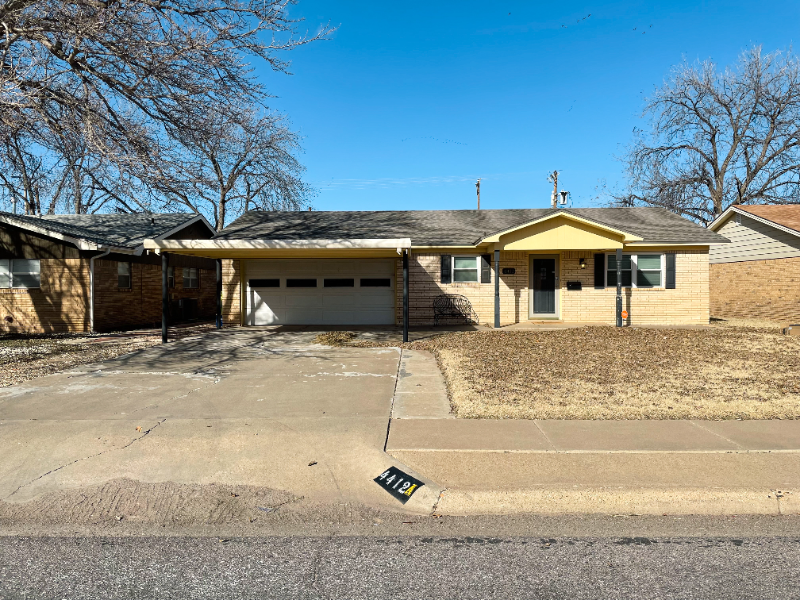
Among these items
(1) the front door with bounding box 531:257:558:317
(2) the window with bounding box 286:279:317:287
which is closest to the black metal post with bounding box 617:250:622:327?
(1) the front door with bounding box 531:257:558:317

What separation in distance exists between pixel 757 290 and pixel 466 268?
10.8 meters

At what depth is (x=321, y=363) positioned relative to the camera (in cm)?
971

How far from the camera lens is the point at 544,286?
16.7 m

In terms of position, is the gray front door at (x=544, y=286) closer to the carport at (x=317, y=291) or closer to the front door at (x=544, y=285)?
the front door at (x=544, y=285)

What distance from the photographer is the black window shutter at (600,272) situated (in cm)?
1645

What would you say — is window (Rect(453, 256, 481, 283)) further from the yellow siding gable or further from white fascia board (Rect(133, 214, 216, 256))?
white fascia board (Rect(133, 214, 216, 256))

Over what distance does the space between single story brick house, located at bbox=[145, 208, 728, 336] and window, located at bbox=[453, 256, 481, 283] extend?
0.11 ft

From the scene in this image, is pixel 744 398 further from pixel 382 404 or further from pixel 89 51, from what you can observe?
pixel 89 51

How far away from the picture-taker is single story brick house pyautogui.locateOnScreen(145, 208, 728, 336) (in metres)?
15.4

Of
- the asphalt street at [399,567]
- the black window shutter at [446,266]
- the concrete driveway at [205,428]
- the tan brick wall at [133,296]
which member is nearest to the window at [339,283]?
the black window shutter at [446,266]

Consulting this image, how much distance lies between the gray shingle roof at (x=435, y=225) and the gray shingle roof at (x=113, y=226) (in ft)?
8.57

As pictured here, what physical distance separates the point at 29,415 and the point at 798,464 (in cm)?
811

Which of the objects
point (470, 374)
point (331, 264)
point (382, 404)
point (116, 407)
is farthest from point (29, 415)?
point (331, 264)

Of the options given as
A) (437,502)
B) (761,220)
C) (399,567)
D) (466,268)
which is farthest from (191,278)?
(761,220)
